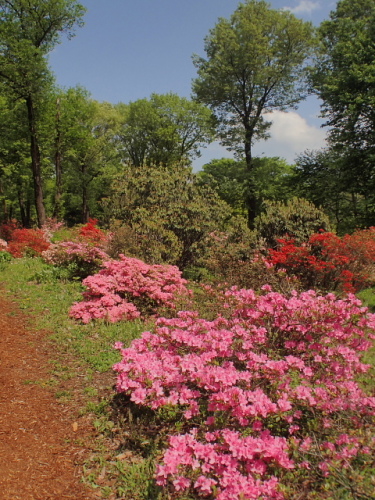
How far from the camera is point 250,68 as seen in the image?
1980 centimetres

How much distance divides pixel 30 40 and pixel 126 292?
15081 mm

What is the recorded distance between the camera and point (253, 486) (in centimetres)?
245

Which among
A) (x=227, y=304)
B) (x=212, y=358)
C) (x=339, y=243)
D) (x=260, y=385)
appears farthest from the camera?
(x=339, y=243)

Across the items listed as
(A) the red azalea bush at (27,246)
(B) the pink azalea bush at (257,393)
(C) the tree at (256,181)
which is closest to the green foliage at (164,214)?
(A) the red azalea bush at (27,246)

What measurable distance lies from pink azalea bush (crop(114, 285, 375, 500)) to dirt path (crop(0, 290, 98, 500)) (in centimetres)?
84

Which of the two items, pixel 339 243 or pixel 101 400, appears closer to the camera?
pixel 101 400

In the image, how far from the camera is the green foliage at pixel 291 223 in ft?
35.4

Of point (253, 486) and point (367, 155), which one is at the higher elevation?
point (367, 155)

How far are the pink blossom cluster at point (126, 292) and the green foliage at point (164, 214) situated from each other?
1910mm

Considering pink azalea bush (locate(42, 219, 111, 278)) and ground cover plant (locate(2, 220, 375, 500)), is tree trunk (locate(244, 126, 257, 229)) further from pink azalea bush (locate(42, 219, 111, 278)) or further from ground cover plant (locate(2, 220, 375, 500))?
ground cover plant (locate(2, 220, 375, 500))

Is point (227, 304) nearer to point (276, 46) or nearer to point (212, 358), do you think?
point (212, 358)

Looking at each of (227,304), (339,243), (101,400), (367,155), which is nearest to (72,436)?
(101,400)

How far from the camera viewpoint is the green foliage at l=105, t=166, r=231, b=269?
9.77 meters

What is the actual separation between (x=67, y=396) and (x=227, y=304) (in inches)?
97.8
